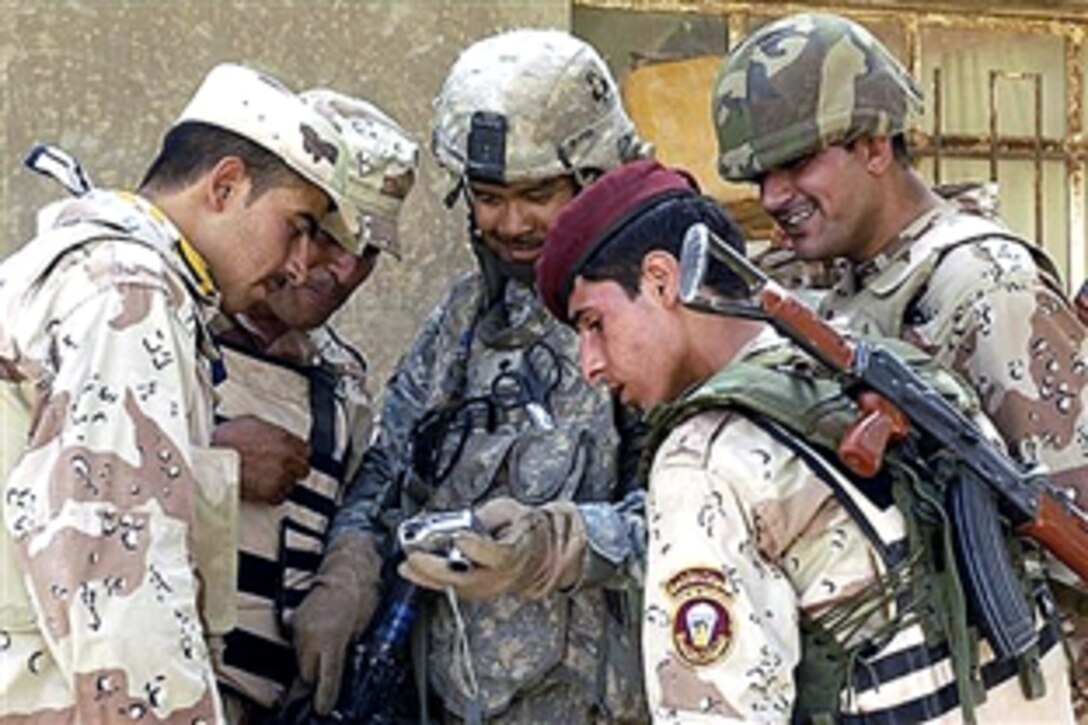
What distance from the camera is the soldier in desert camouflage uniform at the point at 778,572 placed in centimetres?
265

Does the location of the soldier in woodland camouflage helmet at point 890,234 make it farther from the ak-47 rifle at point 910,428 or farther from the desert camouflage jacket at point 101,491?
the desert camouflage jacket at point 101,491

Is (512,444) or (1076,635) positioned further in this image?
(512,444)

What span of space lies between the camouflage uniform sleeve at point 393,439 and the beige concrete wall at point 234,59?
3.30 ft

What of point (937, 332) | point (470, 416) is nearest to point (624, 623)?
point (470, 416)

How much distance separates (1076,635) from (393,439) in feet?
3.93

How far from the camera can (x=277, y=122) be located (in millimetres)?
3154

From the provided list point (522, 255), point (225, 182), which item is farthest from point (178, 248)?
point (522, 255)

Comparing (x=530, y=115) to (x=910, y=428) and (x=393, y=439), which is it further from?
(x=910, y=428)

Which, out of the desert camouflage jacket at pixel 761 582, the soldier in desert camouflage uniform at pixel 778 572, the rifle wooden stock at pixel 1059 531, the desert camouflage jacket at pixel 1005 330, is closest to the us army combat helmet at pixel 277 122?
the soldier in desert camouflage uniform at pixel 778 572

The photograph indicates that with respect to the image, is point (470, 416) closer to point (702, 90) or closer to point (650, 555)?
point (650, 555)

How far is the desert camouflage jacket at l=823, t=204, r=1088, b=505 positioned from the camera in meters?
3.18

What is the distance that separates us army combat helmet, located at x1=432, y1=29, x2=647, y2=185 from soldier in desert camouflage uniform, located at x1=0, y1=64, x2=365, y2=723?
87 centimetres

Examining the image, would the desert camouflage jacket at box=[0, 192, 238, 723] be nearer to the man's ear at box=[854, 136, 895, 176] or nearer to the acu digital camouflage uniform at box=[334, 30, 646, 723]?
the acu digital camouflage uniform at box=[334, 30, 646, 723]

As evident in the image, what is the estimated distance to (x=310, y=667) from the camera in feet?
12.0
